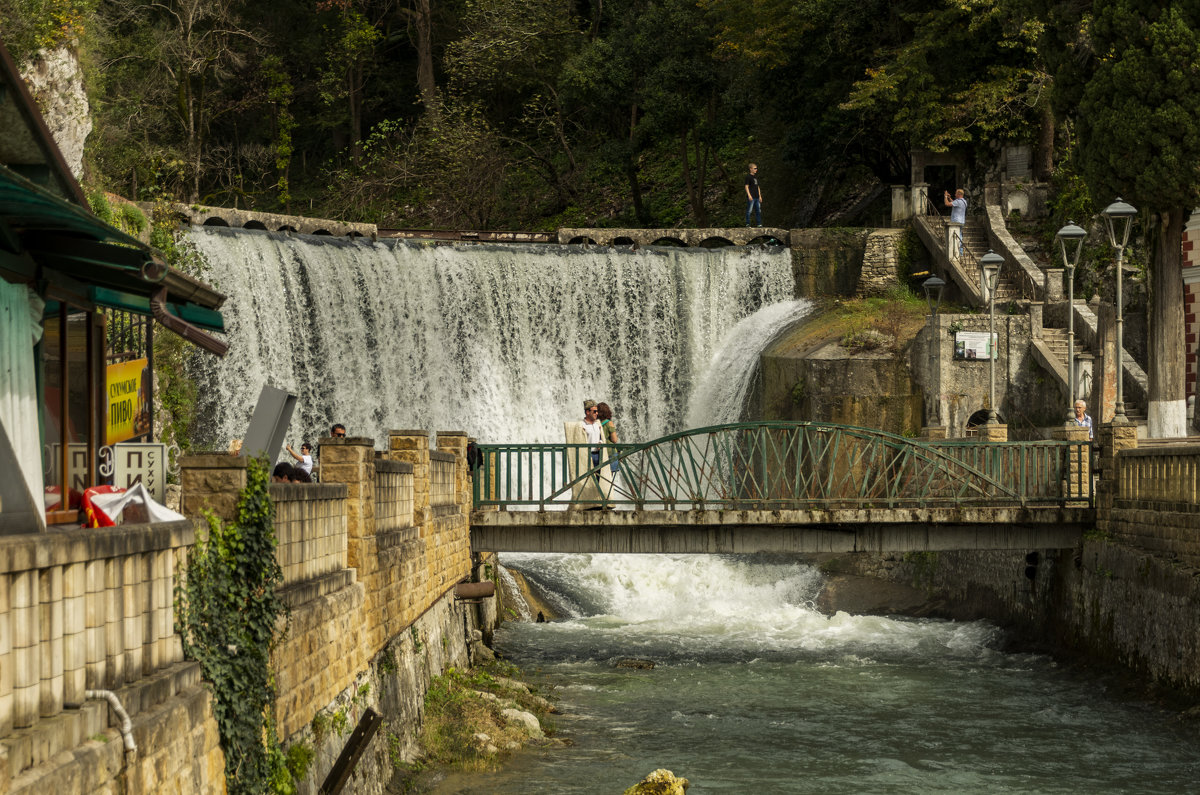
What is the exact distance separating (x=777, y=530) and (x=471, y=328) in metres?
15.3

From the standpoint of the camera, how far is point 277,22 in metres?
58.4

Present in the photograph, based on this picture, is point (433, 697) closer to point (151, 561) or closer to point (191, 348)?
point (151, 561)

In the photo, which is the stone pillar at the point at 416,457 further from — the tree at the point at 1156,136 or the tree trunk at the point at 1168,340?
the tree trunk at the point at 1168,340

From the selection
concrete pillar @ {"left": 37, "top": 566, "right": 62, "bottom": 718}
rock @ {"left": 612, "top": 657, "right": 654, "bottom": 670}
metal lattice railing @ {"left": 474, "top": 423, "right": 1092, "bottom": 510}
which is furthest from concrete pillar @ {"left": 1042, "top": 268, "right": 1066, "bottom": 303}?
concrete pillar @ {"left": 37, "top": 566, "right": 62, "bottom": 718}


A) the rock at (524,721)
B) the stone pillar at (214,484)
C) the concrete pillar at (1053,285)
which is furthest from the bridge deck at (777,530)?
the stone pillar at (214,484)

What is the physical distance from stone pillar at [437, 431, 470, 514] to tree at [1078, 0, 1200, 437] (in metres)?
14.6

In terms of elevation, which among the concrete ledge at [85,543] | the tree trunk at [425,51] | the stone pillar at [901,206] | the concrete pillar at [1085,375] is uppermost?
the tree trunk at [425,51]

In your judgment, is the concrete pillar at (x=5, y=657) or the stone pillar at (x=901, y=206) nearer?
the concrete pillar at (x=5, y=657)

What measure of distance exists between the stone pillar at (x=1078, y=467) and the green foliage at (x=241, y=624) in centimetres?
1618

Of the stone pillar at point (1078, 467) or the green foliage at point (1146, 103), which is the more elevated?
the green foliage at point (1146, 103)

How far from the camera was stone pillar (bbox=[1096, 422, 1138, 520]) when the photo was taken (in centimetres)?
2217

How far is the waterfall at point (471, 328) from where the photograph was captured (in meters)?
33.0

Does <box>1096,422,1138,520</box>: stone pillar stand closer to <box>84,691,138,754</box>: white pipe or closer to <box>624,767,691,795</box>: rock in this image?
<box>624,767,691,795</box>: rock

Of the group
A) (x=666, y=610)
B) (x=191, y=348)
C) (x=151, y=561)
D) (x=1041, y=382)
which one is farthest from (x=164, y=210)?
(x=151, y=561)
